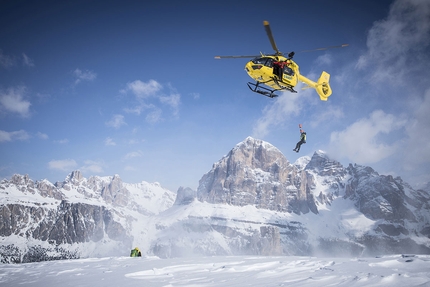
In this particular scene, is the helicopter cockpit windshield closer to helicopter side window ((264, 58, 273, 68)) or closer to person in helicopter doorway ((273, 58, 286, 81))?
helicopter side window ((264, 58, 273, 68))

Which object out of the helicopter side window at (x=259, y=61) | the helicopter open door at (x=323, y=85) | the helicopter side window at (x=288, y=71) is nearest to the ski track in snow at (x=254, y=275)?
the helicopter side window at (x=288, y=71)

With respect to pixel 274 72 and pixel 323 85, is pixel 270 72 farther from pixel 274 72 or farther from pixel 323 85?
pixel 323 85

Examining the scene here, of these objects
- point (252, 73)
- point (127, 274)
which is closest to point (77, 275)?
point (127, 274)

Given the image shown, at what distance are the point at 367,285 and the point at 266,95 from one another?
58.5ft

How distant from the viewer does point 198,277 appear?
33.6 ft

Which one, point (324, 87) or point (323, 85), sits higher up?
point (323, 85)

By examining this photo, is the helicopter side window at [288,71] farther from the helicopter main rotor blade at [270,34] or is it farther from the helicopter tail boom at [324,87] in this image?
A: the helicopter tail boom at [324,87]

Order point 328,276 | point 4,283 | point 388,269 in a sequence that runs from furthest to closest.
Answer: point 4,283
point 388,269
point 328,276

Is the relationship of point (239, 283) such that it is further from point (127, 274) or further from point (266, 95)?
point (266, 95)

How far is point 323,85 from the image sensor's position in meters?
27.8

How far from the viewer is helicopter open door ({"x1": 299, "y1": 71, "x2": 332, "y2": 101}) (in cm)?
2666

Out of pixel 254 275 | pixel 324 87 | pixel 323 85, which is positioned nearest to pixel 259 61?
pixel 323 85

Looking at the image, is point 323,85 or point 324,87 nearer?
point 323,85

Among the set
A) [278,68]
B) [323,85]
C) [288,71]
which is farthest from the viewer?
[323,85]
